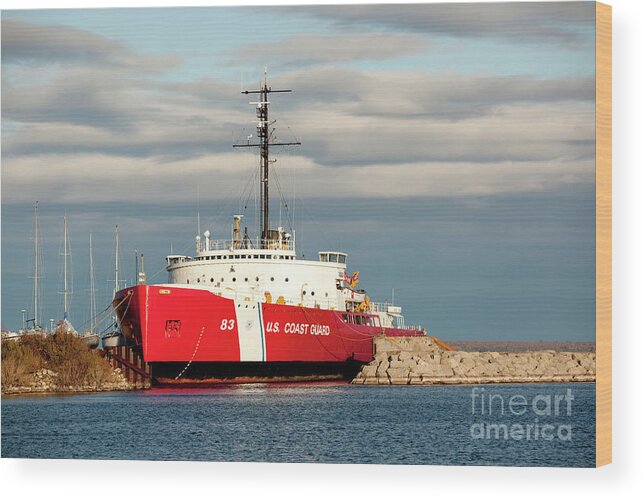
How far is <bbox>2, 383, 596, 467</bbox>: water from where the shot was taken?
18.8 meters

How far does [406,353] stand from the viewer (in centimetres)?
3422

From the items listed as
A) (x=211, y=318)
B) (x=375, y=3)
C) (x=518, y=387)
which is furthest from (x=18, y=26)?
(x=518, y=387)

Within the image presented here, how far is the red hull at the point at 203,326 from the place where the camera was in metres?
28.6

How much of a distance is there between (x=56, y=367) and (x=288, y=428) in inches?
345

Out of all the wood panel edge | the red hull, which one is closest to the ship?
the red hull

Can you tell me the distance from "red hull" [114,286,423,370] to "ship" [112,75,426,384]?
0.07ft

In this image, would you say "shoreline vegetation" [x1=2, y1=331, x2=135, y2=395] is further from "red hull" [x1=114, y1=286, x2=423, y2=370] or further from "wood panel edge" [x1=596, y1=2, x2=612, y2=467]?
"wood panel edge" [x1=596, y1=2, x2=612, y2=467]

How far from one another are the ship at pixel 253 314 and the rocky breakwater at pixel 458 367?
796 mm

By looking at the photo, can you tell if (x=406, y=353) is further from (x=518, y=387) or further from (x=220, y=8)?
(x=220, y=8)

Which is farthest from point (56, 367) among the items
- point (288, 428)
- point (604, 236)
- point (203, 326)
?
point (604, 236)

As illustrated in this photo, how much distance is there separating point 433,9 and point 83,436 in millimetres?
8889

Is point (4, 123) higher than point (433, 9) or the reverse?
the reverse

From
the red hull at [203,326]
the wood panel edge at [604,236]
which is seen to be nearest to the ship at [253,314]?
the red hull at [203,326]

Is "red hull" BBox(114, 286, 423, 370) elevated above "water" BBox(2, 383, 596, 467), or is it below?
above
